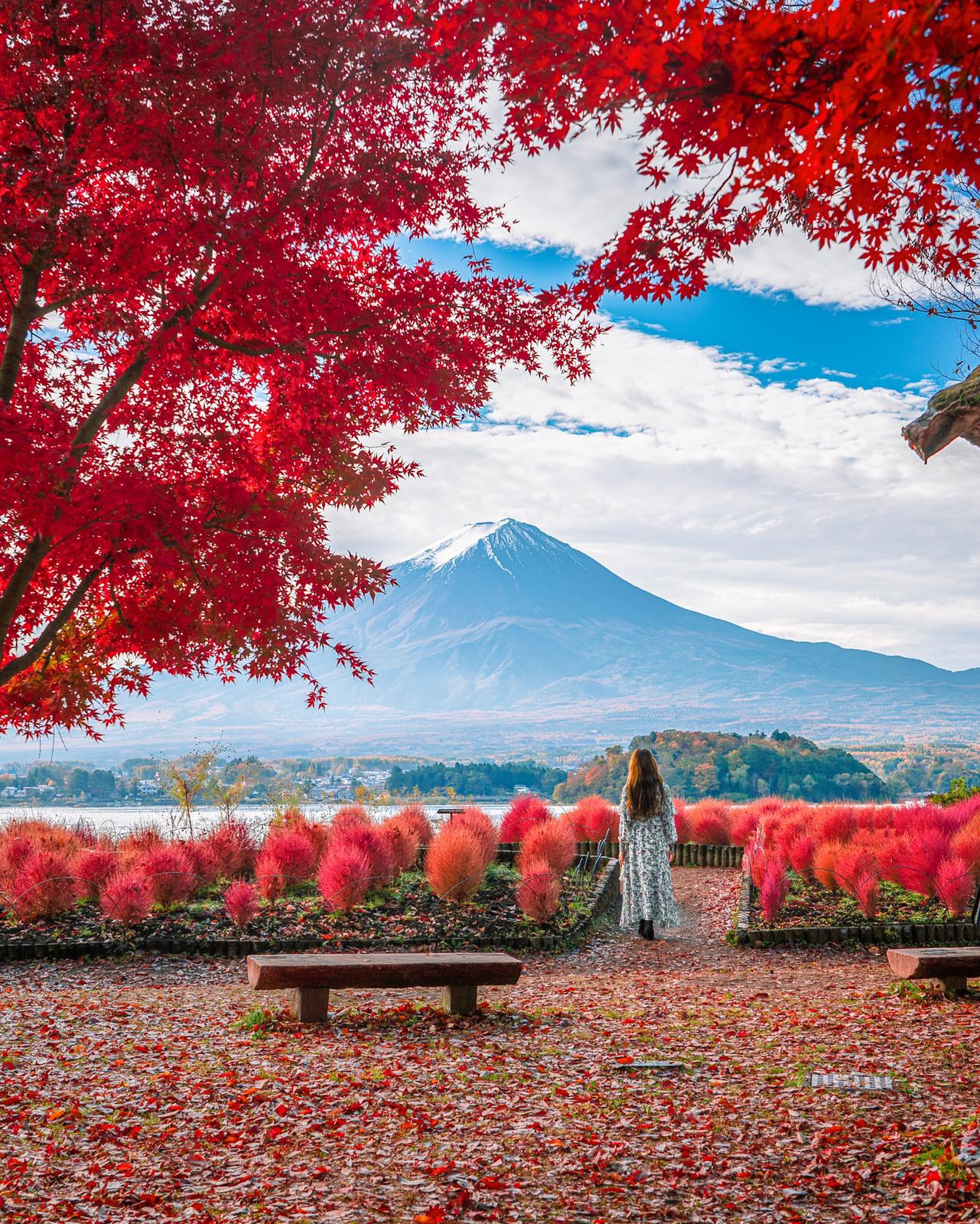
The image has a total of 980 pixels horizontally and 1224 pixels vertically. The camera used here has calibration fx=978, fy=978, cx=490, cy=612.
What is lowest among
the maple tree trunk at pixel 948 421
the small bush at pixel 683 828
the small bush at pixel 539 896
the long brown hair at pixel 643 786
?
the small bush at pixel 683 828

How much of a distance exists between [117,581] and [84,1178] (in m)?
3.51

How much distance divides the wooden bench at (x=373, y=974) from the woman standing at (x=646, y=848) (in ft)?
14.2

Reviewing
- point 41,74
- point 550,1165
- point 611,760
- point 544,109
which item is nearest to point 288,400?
point 41,74

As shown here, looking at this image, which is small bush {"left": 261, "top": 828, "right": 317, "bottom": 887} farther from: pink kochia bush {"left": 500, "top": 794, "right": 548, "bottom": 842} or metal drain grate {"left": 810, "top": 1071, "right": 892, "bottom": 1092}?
metal drain grate {"left": 810, "top": 1071, "right": 892, "bottom": 1092}

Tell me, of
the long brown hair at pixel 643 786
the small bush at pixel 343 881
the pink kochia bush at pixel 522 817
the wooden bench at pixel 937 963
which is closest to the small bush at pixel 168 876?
the small bush at pixel 343 881

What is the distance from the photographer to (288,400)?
671 cm

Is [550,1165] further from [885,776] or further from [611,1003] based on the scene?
[885,776]

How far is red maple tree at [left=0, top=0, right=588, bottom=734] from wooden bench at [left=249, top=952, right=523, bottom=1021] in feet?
6.08

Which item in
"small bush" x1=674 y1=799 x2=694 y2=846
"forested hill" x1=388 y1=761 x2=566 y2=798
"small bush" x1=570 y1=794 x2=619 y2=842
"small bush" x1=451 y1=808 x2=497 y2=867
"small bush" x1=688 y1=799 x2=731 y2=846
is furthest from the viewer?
"forested hill" x1=388 y1=761 x2=566 y2=798

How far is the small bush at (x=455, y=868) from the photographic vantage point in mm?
10336

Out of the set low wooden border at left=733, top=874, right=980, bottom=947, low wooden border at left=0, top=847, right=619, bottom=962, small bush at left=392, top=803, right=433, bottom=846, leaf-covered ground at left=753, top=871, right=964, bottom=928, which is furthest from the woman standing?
small bush at left=392, top=803, right=433, bottom=846

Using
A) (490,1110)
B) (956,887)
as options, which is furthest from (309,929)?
(956,887)

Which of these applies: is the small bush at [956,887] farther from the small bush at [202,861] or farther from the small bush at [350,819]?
the small bush at [202,861]

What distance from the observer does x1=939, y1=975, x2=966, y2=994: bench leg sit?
675 centimetres
